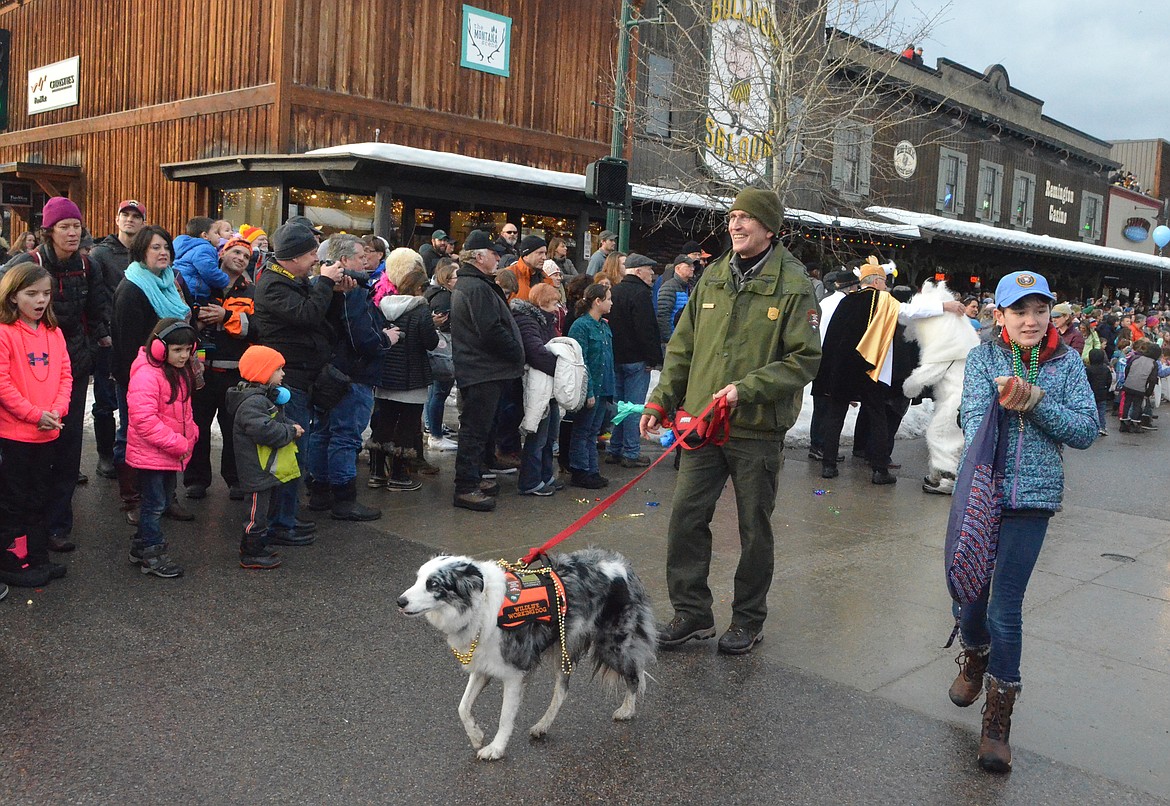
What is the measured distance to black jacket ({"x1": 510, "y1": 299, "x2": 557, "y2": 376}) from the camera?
8.10 m

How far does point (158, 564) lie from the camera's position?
5.64m

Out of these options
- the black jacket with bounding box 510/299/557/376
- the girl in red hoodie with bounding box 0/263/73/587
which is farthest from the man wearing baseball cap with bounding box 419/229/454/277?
the girl in red hoodie with bounding box 0/263/73/587

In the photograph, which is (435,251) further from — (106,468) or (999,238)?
(999,238)

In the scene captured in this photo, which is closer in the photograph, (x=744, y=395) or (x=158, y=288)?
(x=744, y=395)

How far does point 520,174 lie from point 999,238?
47.8ft

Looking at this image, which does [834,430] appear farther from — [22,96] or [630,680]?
[22,96]

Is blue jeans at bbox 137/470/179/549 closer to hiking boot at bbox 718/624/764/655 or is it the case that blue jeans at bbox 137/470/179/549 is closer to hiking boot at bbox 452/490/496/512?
hiking boot at bbox 452/490/496/512

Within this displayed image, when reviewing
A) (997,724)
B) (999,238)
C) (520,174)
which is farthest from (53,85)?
(997,724)

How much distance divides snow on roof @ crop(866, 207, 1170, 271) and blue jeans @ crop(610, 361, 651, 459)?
13.8m

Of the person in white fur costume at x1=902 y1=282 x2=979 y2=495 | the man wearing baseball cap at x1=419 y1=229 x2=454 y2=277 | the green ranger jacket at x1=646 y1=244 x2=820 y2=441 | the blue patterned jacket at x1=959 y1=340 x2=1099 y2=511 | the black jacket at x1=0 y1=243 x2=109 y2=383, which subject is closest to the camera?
the blue patterned jacket at x1=959 y1=340 x2=1099 y2=511

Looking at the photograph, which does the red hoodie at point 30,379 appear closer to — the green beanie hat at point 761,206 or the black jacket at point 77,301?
the black jacket at point 77,301

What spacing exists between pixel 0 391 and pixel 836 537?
5.41 metres

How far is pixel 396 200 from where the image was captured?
53.2 ft

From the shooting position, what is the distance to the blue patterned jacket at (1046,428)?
382 centimetres
